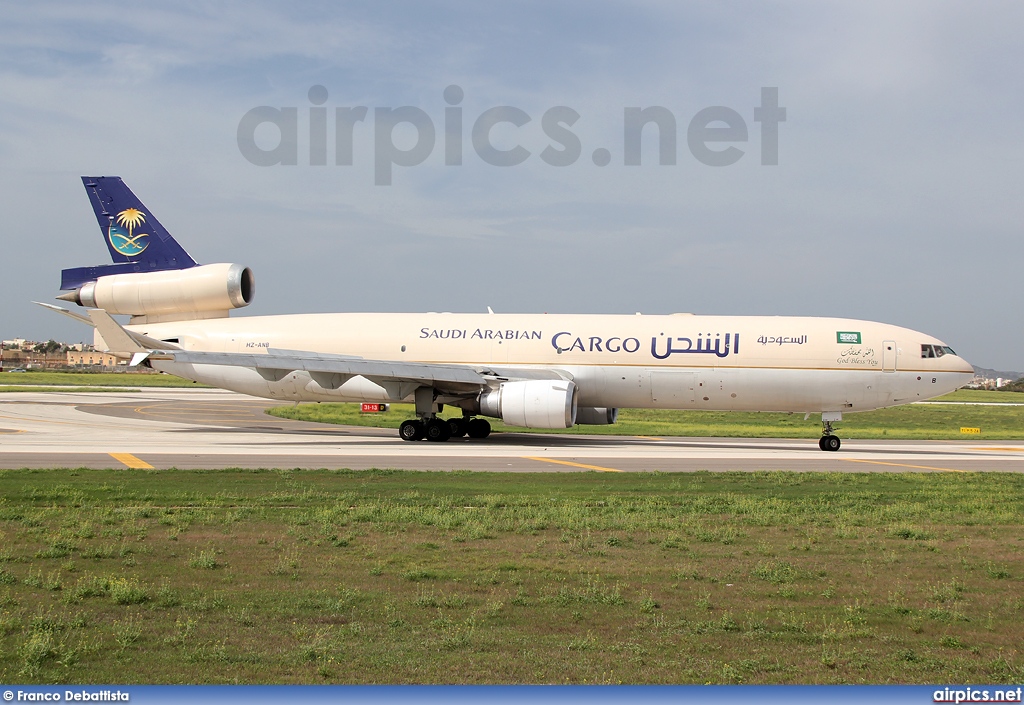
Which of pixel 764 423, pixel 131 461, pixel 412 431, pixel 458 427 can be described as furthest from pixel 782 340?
pixel 131 461

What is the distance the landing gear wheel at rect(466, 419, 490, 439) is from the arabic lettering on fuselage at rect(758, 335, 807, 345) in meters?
9.88

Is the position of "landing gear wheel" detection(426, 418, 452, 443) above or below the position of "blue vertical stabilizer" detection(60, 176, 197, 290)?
below

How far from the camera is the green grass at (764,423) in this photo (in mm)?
36906

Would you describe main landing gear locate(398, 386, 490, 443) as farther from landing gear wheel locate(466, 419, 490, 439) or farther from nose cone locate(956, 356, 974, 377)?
nose cone locate(956, 356, 974, 377)

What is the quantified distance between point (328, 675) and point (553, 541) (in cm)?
565

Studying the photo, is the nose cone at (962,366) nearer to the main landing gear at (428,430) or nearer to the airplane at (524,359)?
the airplane at (524,359)

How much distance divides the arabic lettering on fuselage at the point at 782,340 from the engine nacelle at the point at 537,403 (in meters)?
6.51

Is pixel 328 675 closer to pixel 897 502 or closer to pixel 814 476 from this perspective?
pixel 897 502

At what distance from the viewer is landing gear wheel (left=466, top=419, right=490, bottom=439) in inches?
1245

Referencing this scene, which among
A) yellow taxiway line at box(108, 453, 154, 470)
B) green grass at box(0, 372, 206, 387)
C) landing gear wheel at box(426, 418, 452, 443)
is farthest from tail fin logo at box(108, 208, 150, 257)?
green grass at box(0, 372, 206, 387)

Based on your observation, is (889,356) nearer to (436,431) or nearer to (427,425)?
(436,431)

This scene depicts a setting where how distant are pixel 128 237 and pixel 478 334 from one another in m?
14.4

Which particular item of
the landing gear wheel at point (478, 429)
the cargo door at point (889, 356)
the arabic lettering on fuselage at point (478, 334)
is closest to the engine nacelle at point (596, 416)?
the arabic lettering on fuselage at point (478, 334)

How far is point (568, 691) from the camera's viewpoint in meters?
4.36
